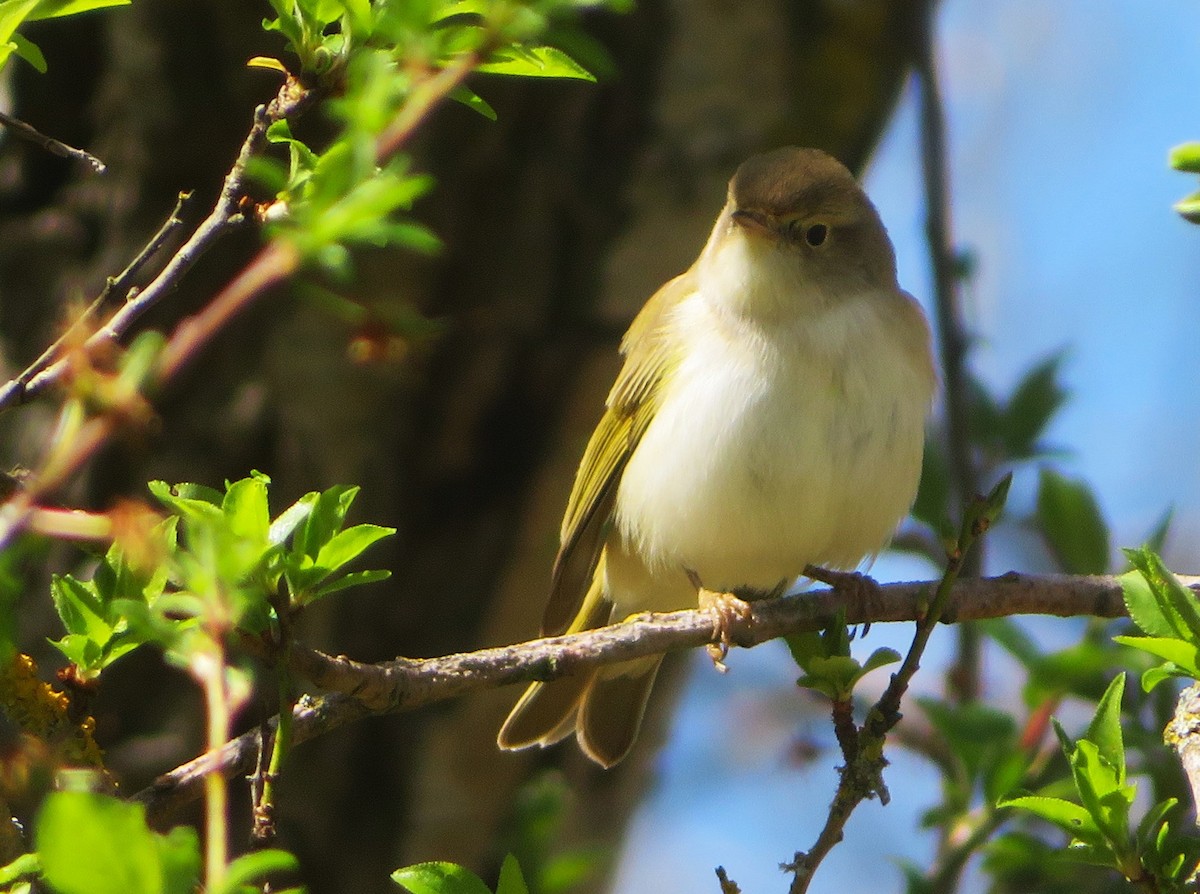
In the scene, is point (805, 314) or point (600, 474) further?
point (600, 474)

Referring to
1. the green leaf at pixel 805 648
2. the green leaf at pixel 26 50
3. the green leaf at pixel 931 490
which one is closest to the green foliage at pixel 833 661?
the green leaf at pixel 805 648

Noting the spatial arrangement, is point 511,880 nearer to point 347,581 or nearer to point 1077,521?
point 347,581

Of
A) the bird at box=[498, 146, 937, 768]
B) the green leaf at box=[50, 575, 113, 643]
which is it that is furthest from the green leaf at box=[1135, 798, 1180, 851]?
the bird at box=[498, 146, 937, 768]

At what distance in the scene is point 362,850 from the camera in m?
4.36

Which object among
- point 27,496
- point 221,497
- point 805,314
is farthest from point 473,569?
point 27,496

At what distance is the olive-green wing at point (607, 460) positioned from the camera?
3.84m

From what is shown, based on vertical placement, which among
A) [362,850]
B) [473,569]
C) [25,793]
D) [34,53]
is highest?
[34,53]

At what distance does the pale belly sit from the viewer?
3.47 meters

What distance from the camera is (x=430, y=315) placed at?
450 centimetres

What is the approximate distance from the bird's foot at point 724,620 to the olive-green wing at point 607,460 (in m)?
0.58

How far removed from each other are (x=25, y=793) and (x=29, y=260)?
314 centimetres

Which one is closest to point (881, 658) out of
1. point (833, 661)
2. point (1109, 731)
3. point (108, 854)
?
point (833, 661)

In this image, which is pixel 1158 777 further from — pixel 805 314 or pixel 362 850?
pixel 362 850

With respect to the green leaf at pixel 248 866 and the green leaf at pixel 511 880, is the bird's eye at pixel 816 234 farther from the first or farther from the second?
the green leaf at pixel 248 866
